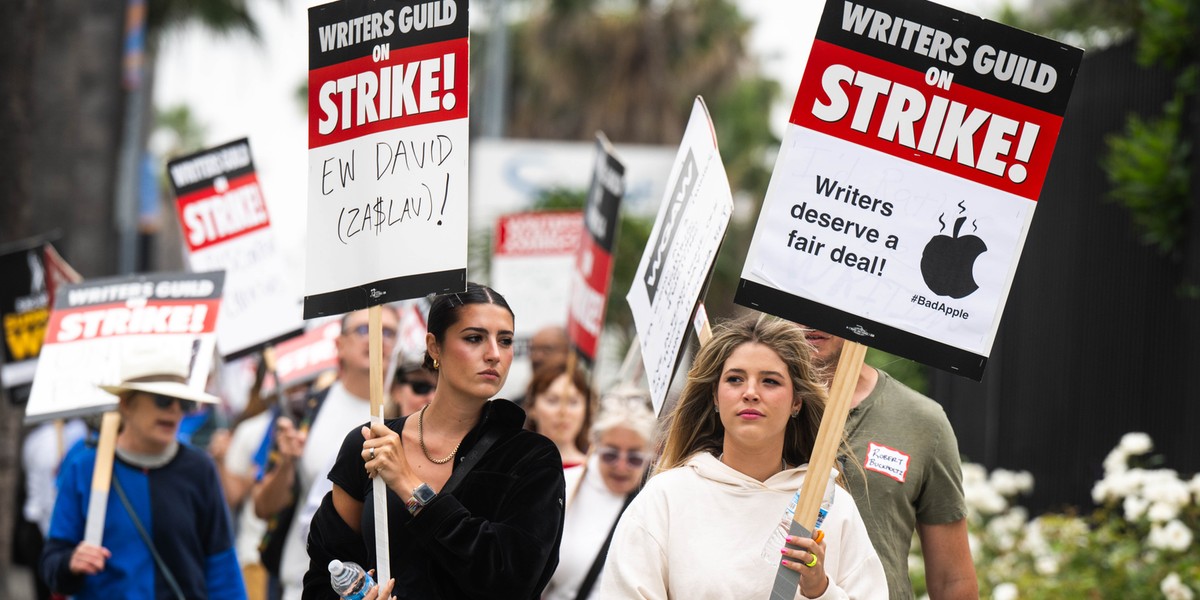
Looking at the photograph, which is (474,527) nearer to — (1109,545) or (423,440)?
(423,440)

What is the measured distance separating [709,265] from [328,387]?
3.61 m

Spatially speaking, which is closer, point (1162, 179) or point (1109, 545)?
point (1109, 545)

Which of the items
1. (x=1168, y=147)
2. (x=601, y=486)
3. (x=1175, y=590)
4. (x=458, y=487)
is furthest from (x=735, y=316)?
(x=1168, y=147)

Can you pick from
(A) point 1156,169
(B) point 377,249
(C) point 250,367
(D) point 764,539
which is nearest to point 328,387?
(B) point 377,249


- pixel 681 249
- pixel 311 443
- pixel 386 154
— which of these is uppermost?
pixel 386 154

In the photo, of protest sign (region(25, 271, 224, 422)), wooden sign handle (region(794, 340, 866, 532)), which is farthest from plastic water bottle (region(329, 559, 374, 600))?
protest sign (region(25, 271, 224, 422))

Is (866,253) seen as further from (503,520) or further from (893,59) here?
(503,520)

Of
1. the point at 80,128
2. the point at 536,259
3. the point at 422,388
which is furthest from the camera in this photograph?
the point at 80,128

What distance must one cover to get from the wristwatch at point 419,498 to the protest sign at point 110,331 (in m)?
2.63

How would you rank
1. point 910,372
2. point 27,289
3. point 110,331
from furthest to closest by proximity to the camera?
point 910,372 → point 27,289 → point 110,331

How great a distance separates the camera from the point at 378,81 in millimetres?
4625

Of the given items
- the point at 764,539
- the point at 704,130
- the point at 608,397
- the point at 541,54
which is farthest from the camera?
the point at 541,54

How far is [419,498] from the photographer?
13.4 ft

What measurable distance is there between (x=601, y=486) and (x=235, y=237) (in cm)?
319
